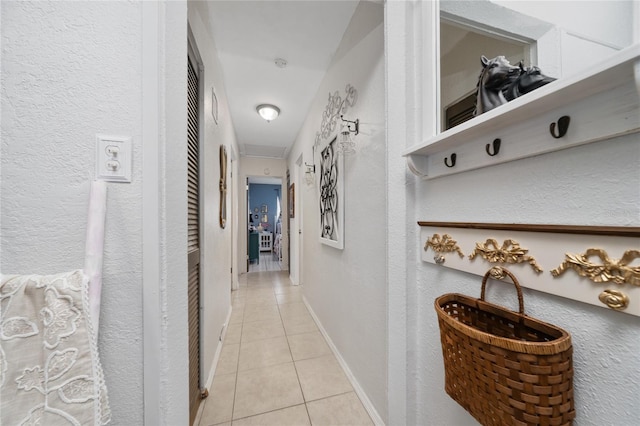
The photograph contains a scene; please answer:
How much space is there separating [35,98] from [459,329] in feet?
4.27

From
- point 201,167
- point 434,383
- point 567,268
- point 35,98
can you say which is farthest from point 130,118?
point 434,383

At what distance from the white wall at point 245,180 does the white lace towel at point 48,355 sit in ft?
14.0

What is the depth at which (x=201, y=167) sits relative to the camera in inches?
59.6

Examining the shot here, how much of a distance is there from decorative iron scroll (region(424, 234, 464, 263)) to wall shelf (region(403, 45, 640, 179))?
24 cm

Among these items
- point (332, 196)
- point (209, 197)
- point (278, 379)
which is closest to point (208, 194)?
point (209, 197)

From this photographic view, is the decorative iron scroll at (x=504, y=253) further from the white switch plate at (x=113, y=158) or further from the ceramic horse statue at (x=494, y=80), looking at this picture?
the white switch plate at (x=113, y=158)

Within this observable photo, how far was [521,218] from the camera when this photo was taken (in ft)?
1.89

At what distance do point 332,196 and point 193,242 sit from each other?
1135 mm

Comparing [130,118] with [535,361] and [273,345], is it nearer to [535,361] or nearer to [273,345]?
[535,361]

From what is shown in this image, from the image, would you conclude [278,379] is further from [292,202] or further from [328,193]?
[292,202]

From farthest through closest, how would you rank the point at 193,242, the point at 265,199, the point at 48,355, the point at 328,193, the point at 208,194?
the point at 265,199 < the point at 328,193 < the point at 208,194 < the point at 193,242 < the point at 48,355

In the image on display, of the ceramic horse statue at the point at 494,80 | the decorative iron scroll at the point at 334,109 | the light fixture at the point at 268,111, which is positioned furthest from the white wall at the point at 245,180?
the ceramic horse statue at the point at 494,80

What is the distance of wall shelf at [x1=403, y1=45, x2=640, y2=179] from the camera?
1.26 feet

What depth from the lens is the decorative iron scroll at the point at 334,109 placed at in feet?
5.51
